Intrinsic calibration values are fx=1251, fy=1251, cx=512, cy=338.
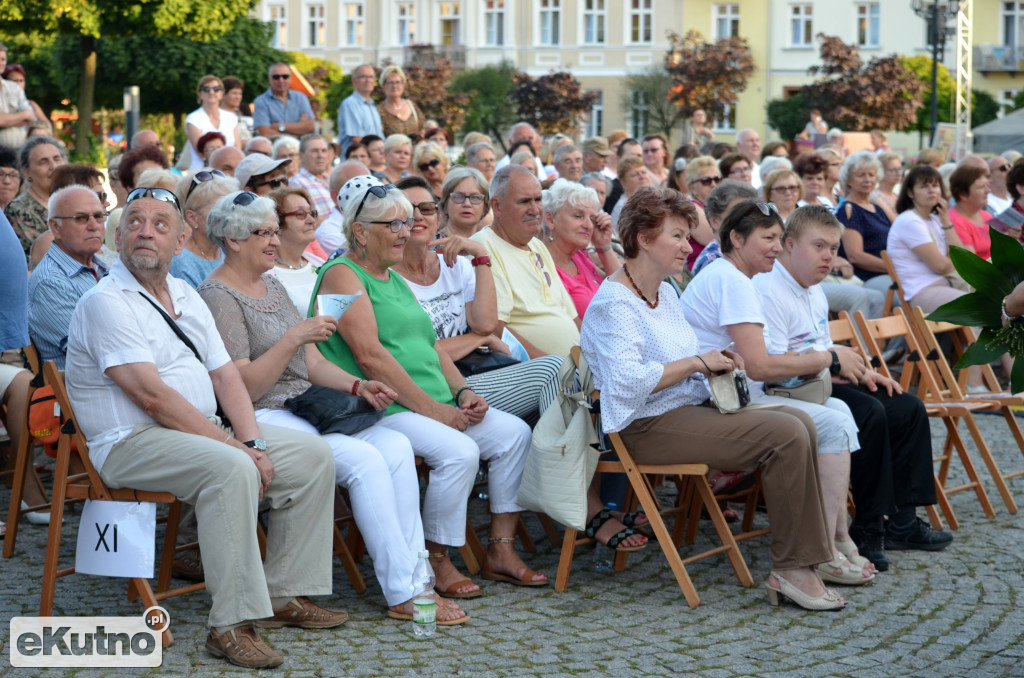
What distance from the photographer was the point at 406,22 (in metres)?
54.2

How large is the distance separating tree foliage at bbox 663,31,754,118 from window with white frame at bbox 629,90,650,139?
10.4 feet

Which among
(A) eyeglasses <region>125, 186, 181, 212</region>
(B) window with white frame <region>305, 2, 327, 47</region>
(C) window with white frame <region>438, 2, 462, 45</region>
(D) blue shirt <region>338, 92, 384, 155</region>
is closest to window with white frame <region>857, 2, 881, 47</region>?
(C) window with white frame <region>438, 2, 462, 45</region>

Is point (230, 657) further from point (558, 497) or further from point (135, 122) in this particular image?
point (135, 122)

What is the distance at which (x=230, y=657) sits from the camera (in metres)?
4.20

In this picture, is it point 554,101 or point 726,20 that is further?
point 726,20

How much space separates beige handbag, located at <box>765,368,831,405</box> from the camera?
5.56m

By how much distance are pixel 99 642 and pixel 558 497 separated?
6.05 ft

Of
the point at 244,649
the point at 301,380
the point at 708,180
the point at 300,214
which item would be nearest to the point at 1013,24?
the point at 708,180

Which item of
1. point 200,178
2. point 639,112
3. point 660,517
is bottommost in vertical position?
point 660,517

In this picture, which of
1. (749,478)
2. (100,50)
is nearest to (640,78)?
(100,50)

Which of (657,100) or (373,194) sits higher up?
(657,100)

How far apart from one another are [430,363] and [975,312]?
2.44 m

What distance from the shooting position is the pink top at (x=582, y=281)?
6617mm

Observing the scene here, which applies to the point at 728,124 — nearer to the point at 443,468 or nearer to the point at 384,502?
the point at 443,468
